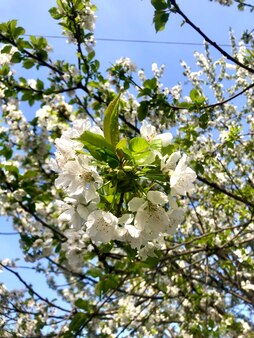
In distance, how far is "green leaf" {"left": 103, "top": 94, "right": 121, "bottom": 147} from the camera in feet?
3.60

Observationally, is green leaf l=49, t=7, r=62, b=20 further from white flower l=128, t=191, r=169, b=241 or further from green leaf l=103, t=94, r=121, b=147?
white flower l=128, t=191, r=169, b=241

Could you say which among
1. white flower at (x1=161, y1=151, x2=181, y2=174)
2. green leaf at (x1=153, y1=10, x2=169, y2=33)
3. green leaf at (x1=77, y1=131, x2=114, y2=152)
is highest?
green leaf at (x1=153, y1=10, x2=169, y2=33)

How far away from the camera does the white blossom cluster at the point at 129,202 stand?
3.66ft

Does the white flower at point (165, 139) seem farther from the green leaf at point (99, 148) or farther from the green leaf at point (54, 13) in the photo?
the green leaf at point (54, 13)

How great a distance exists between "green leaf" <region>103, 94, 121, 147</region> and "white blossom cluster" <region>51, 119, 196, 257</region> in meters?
0.05

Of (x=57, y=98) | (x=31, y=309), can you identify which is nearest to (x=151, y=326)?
(x=31, y=309)

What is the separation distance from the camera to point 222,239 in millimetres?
4078

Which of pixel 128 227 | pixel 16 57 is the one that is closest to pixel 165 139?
pixel 128 227

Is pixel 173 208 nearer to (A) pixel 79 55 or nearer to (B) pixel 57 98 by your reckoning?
→ (A) pixel 79 55

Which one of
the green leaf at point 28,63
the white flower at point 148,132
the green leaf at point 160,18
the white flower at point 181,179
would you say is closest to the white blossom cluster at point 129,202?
the white flower at point 181,179

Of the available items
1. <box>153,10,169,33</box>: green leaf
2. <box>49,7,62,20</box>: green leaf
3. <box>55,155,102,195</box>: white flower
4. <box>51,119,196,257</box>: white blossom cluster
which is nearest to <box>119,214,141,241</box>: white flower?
<box>51,119,196,257</box>: white blossom cluster

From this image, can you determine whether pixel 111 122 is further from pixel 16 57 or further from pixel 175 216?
pixel 16 57

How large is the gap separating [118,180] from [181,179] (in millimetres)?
186

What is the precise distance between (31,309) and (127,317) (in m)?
1.30
